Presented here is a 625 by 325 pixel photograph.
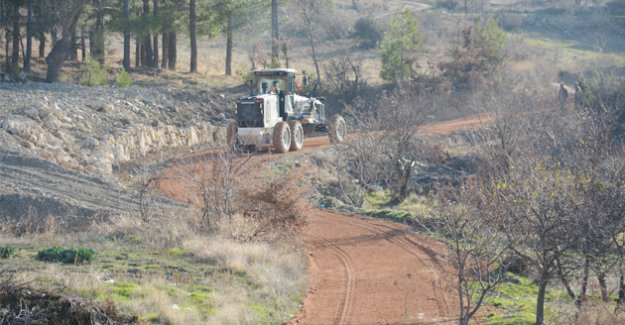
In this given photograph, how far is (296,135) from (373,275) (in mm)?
16423

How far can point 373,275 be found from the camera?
17516mm

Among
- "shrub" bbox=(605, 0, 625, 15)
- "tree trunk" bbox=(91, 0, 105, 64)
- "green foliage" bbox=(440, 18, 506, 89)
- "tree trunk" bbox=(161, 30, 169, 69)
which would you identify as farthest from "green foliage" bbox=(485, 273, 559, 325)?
"shrub" bbox=(605, 0, 625, 15)

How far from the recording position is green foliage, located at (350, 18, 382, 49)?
7225 cm

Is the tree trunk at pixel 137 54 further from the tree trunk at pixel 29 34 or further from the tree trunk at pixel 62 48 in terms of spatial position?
the tree trunk at pixel 62 48

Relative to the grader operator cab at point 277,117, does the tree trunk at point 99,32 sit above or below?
above

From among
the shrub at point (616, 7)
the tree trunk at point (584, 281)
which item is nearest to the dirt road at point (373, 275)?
the tree trunk at point (584, 281)

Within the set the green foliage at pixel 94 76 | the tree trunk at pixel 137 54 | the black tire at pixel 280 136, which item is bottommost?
the black tire at pixel 280 136

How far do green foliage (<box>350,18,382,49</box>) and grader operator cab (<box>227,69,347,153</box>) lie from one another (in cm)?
3666

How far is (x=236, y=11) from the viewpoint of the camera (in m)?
50.4

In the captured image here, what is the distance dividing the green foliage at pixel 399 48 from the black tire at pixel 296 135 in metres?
17.5

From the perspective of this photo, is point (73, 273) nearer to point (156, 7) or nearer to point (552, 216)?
point (552, 216)

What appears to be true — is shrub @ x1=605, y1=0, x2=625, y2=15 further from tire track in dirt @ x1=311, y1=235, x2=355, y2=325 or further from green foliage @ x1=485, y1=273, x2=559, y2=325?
green foliage @ x1=485, y1=273, x2=559, y2=325

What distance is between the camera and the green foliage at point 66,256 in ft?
49.7

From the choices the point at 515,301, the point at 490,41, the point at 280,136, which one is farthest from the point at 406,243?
the point at 490,41
